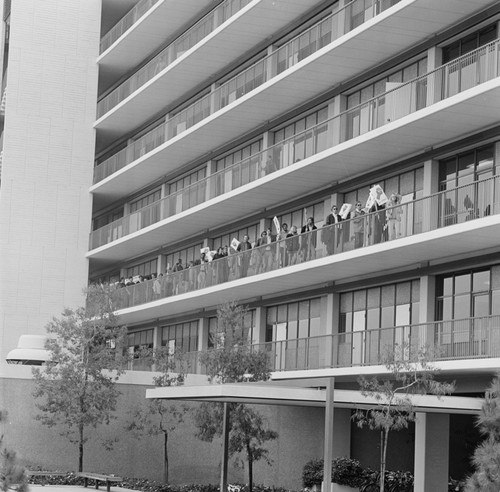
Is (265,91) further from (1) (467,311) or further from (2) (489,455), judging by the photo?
(2) (489,455)

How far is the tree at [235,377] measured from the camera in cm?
3331

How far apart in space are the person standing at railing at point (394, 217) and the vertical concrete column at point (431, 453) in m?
5.30

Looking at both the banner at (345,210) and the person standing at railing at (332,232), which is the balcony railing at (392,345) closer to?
the person standing at railing at (332,232)

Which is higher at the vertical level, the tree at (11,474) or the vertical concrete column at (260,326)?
the vertical concrete column at (260,326)

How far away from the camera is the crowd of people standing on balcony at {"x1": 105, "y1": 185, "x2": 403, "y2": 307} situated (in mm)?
35250

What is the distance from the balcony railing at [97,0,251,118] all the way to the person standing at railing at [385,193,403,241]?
14435 mm

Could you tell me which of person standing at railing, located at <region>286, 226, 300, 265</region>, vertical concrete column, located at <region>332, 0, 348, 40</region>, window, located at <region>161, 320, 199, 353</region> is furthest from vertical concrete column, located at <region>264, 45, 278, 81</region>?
window, located at <region>161, 320, 199, 353</region>

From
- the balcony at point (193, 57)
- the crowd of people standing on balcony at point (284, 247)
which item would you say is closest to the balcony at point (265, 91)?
the balcony at point (193, 57)

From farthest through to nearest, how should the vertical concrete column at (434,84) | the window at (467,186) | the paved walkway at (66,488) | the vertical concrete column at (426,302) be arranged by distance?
the paved walkway at (66,488)
the vertical concrete column at (426,302)
the vertical concrete column at (434,84)
the window at (467,186)

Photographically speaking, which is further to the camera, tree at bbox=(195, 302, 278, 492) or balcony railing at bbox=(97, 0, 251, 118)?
balcony railing at bbox=(97, 0, 251, 118)

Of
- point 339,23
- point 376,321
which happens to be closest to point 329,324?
point 376,321

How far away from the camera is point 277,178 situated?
41.7 metres

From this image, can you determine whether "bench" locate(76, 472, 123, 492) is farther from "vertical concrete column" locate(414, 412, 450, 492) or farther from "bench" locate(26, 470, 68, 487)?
"vertical concrete column" locate(414, 412, 450, 492)

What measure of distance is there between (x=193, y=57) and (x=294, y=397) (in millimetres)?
27687
